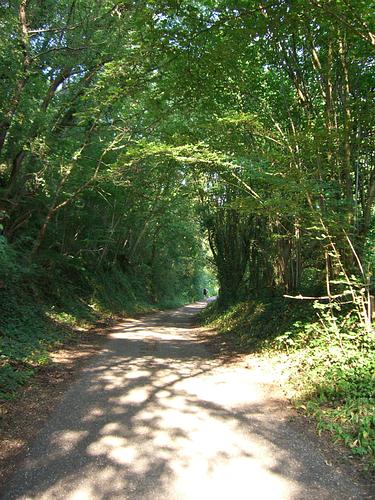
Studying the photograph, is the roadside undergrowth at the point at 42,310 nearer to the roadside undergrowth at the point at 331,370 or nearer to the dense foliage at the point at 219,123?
the dense foliage at the point at 219,123

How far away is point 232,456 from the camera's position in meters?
3.81

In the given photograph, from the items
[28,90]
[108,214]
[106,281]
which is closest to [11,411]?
[28,90]

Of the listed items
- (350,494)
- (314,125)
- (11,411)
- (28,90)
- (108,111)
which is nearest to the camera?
(350,494)

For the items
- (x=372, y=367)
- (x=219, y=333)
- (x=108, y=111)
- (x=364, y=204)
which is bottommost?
(x=219, y=333)

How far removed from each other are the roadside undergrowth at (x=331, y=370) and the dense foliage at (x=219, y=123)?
36cm

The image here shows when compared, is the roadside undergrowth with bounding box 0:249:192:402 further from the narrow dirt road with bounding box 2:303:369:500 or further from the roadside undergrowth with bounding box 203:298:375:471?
the roadside undergrowth with bounding box 203:298:375:471

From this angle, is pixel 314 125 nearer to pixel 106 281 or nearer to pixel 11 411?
pixel 11 411

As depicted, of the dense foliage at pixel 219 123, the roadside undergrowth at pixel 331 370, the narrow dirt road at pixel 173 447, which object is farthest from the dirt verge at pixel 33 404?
the roadside undergrowth at pixel 331 370

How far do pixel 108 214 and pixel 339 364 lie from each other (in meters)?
13.8

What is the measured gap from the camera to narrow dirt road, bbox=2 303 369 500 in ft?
10.6

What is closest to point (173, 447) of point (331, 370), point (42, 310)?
point (331, 370)

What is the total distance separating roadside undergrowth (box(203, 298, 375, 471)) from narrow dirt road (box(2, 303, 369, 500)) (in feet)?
1.32

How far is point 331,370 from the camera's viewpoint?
5.66 metres

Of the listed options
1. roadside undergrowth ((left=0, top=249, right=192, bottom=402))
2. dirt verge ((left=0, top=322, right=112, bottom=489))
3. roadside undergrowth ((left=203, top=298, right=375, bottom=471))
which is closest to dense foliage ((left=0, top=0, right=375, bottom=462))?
roadside undergrowth ((left=0, top=249, right=192, bottom=402))
